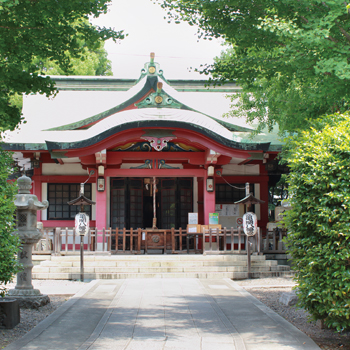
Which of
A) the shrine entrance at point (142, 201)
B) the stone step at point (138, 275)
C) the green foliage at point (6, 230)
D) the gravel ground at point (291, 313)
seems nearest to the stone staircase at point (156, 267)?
the stone step at point (138, 275)

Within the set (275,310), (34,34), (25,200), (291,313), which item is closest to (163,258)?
(275,310)

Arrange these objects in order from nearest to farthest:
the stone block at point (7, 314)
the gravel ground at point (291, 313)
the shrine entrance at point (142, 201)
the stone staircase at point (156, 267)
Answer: the gravel ground at point (291, 313) → the stone block at point (7, 314) → the stone staircase at point (156, 267) → the shrine entrance at point (142, 201)

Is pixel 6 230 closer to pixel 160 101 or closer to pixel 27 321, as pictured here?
pixel 27 321

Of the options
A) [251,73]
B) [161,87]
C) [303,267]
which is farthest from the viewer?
[161,87]

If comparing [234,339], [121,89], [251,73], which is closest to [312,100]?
[251,73]

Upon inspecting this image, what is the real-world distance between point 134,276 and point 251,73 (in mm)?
6570

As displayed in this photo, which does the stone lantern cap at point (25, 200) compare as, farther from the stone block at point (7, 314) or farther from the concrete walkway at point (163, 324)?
the stone block at point (7, 314)

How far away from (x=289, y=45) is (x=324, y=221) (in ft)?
14.5

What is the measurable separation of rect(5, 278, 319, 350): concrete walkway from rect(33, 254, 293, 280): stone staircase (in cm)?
262

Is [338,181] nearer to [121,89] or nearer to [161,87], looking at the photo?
[161,87]

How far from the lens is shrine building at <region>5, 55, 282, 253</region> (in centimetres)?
1559

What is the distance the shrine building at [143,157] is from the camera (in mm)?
15586

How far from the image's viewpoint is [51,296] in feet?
34.1

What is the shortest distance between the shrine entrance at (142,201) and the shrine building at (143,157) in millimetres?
39
